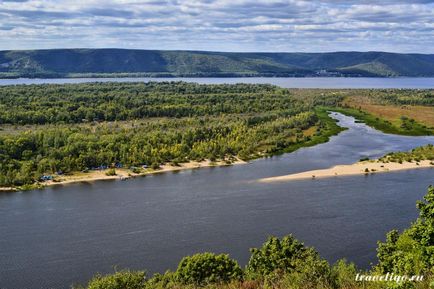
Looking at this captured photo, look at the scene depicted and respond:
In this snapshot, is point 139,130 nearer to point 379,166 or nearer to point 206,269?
point 379,166

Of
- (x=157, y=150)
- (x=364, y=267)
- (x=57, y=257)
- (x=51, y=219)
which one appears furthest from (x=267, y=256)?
(x=157, y=150)

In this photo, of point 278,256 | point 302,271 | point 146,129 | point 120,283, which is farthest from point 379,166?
point 120,283

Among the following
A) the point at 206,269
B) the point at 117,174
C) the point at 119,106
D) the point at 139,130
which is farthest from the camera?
the point at 119,106

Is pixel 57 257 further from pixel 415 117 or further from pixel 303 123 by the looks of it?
pixel 415 117

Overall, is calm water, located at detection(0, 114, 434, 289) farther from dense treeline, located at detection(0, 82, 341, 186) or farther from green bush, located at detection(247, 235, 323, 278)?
dense treeline, located at detection(0, 82, 341, 186)

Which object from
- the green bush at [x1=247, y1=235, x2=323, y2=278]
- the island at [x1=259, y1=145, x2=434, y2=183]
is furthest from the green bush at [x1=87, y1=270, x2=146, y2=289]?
the island at [x1=259, y1=145, x2=434, y2=183]
